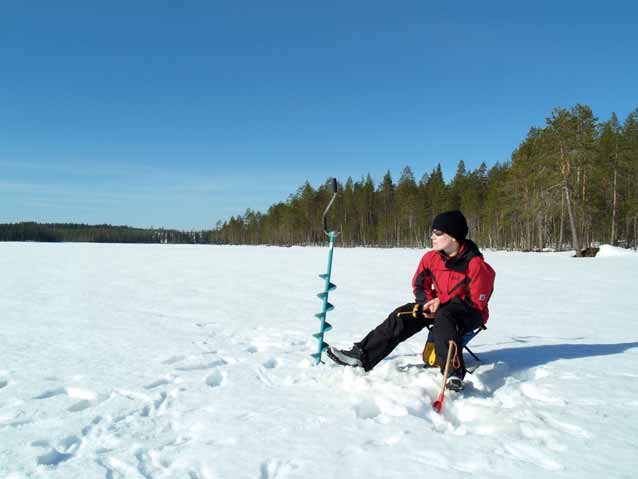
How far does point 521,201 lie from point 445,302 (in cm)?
3875

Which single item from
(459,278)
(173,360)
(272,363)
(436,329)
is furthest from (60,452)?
(459,278)

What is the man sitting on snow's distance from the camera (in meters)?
3.01

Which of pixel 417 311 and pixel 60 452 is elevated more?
pixel 417 311

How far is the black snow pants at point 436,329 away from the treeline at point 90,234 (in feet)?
477

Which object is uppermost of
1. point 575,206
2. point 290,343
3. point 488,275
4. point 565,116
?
point 565,116

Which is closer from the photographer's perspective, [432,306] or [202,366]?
[432,306]

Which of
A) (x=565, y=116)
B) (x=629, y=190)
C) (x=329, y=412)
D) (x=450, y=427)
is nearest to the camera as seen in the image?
(x=450, y=427)

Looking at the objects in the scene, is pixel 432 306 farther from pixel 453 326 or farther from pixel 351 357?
pixel 351 357

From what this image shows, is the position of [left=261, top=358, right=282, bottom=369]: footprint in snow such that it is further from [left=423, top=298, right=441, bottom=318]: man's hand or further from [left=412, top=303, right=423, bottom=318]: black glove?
[left=423, top=298, right=441, bottom=318]: man's hand

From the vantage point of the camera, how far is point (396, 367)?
3490 mm

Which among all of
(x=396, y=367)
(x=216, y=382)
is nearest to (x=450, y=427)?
(x=396, y=367)

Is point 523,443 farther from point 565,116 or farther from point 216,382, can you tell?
point 565,116

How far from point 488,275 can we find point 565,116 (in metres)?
29.8

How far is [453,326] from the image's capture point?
298 cm
